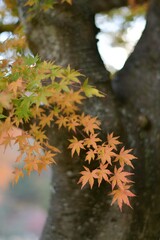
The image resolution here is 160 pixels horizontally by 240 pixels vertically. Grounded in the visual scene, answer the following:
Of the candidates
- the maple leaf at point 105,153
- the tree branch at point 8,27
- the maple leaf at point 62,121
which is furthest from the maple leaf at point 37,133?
the tree branch at point 8,27

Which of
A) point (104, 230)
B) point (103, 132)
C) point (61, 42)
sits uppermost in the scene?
point (61, 42)

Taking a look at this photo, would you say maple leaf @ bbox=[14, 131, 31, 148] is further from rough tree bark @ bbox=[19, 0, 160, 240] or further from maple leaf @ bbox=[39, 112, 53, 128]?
rough tree bark @ bbox=[19, 0, 160, 240]

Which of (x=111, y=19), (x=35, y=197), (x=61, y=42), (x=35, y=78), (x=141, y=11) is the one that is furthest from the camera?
(x=35, y=197)

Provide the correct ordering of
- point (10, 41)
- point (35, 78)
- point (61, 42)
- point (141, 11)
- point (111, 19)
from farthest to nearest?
point (111, 19), point (141, 11), point (61, 42), point (10, 41), point (35, 78)

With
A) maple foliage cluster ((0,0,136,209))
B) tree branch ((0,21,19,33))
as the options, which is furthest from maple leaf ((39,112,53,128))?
tree branch ((0,21,19,33))

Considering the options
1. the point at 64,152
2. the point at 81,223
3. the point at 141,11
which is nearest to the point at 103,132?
the point at 64,152

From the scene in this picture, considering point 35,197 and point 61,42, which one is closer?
point 61,42

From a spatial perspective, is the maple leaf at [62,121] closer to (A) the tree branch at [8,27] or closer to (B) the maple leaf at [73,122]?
(B) the maple leaf at [73,122]

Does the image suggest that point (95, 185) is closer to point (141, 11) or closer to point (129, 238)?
point (129, 238)
